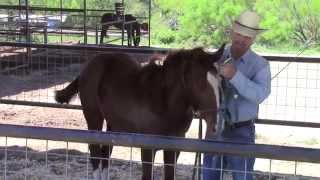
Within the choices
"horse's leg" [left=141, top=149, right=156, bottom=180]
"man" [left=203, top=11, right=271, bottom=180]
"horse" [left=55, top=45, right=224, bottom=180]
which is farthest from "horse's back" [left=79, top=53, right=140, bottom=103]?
"man" [left=203, top=11, right=271, bottom=180]

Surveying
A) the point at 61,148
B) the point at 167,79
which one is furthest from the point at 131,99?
the point at 61,148

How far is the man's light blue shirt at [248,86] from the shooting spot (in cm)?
357

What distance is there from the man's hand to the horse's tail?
8.34ft

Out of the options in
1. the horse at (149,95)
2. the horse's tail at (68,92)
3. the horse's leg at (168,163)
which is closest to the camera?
the horse at (149,95)

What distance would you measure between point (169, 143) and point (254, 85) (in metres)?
1.34

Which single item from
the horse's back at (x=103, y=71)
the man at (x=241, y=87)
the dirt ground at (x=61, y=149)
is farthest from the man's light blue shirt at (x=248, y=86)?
the horse's back at (x=103, y=71)

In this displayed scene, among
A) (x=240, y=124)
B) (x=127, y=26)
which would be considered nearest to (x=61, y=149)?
A: (x=240, y=124)

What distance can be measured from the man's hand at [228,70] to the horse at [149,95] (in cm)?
44

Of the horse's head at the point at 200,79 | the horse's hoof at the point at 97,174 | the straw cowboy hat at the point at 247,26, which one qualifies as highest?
the straw cowboy hat at the point at 247,26

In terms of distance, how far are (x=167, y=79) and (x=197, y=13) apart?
1673 cm

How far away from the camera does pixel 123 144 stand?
2451 millimetres

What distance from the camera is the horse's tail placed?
589 centimetres

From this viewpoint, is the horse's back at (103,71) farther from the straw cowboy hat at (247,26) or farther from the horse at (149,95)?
the straw cowboy hat at (247,26)

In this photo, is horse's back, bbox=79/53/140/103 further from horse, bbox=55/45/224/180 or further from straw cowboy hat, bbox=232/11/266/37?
straw cowboy hat, bbox=232/11/266/37
